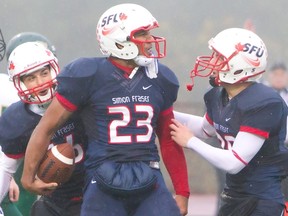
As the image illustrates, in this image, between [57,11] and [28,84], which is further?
[57,11]

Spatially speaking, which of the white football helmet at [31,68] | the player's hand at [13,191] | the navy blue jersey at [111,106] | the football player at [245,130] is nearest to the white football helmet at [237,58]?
the football player at [245,130]

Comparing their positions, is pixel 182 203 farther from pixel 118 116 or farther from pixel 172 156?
pixel 118 116

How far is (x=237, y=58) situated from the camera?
5207 mm

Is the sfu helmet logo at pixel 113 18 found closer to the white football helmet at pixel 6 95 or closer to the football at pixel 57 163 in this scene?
the football at pixel 57 163

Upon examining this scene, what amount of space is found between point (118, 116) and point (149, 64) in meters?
0.29

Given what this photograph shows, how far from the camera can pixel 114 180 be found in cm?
486

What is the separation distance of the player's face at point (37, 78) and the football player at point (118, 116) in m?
0.32

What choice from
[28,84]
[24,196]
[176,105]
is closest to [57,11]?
[176,105]

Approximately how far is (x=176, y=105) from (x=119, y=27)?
18.8ft

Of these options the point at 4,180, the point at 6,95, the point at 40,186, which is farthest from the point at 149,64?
the point at 6,95

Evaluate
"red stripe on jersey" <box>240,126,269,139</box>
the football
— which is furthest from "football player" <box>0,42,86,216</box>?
"red stripe on jersey" <box>240,126,269,139</box>

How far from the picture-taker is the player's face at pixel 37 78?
5.26m

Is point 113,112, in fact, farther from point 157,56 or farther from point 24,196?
point 24,196

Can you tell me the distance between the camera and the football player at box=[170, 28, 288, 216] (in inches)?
201
